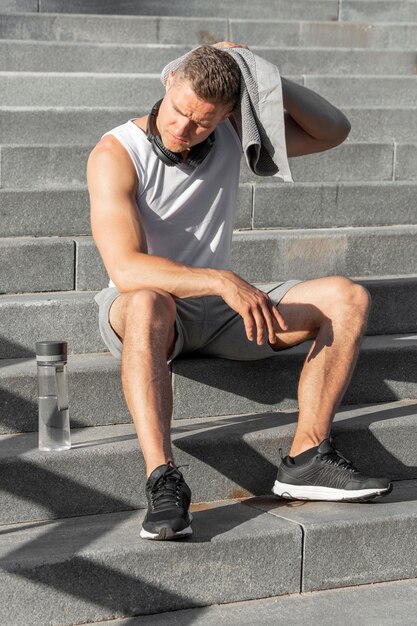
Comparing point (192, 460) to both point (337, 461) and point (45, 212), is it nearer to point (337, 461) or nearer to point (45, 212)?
point (337, 461)

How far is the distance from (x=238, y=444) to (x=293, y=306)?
1.71 feet

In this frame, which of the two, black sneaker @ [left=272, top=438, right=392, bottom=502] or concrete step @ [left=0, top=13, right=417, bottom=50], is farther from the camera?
concrete step @ [left=0, top=13, right=417, bottom=50]

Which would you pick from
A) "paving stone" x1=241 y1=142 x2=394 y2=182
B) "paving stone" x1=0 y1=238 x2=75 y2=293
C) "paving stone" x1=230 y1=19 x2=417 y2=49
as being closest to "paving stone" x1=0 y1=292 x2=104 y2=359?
"paving stone" x1=0 y1=238 x2=75 y2=293

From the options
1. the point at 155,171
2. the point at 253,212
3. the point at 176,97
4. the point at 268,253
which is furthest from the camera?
the point at 253,212

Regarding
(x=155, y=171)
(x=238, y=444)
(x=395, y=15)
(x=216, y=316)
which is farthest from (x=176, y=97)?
(x=395, y=15)

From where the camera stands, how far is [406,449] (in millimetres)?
4090

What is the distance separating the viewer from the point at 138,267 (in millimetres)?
3559

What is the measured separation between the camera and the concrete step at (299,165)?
16.6 ft

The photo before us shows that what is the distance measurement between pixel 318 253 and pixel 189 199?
119 centimetres

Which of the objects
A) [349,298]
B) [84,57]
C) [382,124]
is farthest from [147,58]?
[349,298]

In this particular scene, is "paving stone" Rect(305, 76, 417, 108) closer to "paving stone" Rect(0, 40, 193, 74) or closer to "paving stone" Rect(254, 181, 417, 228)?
"paving stone" Rect(0, 40, 193, 74)

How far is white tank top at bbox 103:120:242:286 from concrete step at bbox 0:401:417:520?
2.08 feet

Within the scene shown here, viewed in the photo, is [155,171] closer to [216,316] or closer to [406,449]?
[216,316]

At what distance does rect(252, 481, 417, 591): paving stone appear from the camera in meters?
3.48
